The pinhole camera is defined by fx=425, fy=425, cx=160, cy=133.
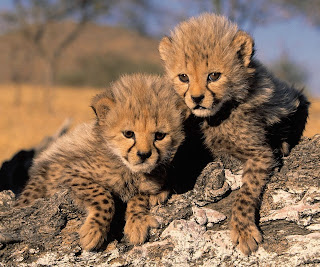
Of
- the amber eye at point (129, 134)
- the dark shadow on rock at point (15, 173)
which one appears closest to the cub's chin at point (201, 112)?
the amber eye at point (129, 134)

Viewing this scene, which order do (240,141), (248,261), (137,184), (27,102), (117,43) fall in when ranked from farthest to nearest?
(117,43) → (27,102) → (240,141) → (137,184) → (248,261)

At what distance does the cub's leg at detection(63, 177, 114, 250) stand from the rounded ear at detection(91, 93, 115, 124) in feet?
1.22

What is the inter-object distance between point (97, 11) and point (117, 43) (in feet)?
97.4

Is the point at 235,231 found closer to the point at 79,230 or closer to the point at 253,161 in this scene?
the point at 253,161

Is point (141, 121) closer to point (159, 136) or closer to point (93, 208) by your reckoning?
point (159, 136)

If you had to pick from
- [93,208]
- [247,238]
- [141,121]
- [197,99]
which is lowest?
[247,238]

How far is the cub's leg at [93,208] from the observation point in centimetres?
214

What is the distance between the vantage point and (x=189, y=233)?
224cm

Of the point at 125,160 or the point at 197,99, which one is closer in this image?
the point at 125,160

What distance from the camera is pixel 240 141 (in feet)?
8.71

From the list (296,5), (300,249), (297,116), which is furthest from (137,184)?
(296,5)

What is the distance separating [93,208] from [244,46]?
1494mm


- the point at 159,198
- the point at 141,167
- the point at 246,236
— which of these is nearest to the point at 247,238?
the point at 246,236

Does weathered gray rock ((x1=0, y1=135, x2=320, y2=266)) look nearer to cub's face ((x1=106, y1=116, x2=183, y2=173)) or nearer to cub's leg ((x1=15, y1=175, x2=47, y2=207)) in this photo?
cub's leg ((x1=15, y1=175, x2=47, y2=207))
